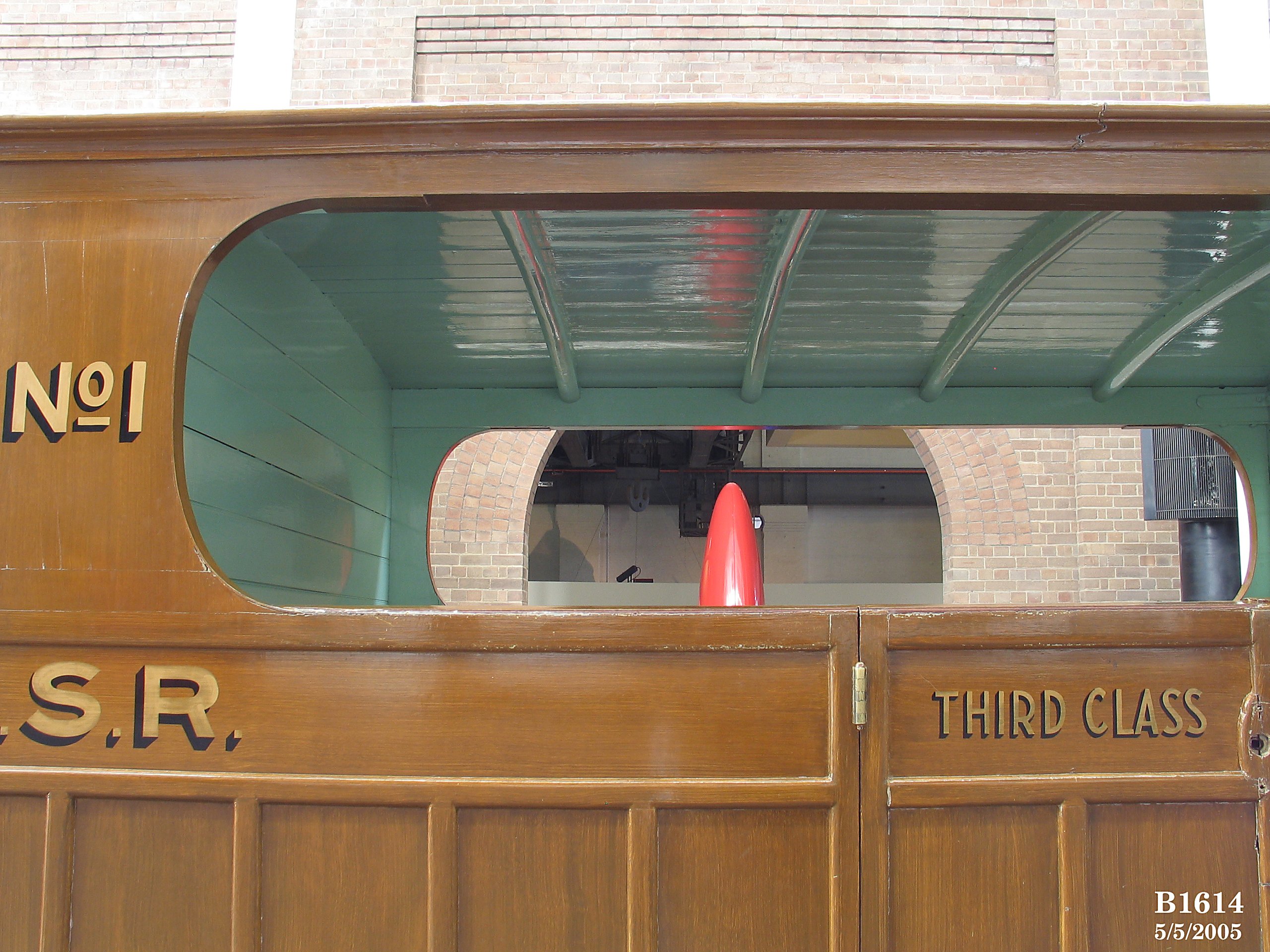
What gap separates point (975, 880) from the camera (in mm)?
2023

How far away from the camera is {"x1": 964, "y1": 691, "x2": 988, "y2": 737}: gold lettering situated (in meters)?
2.04

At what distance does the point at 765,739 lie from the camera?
203cm

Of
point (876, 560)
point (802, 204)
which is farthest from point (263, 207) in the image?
point (876, 560)

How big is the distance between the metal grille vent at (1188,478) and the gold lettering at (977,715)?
6.14 meters

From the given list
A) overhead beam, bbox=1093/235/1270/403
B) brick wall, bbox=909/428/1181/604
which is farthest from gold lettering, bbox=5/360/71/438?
brick wall, bbox=909/428/1181/604

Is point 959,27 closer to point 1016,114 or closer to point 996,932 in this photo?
point 1016,114

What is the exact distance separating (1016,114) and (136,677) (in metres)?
2.28

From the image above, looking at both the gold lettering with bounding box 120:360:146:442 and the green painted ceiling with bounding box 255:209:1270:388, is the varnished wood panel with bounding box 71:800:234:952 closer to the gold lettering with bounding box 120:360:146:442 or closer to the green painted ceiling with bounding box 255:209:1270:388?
the gold lettering with bounding box 120:360:146:442

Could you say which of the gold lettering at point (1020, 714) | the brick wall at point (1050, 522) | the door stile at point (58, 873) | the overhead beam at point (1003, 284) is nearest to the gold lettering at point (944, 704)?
the gold lettering at point (1020, 714)

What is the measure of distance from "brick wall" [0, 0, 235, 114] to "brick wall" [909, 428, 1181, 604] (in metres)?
7.14

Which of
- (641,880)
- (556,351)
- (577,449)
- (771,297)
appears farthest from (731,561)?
(577,449)

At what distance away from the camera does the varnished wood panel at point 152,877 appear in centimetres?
200

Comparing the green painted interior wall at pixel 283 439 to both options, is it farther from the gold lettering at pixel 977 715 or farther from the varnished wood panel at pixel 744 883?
the gold lettering at pixel 977 715

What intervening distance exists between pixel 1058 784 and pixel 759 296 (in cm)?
211
